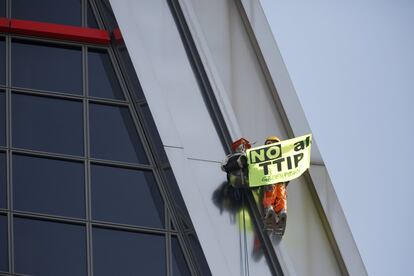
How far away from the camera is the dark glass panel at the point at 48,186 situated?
30.2 m

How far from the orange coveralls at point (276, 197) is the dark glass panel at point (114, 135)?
125 inches

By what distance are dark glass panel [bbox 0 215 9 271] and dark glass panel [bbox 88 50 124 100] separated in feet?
13.3

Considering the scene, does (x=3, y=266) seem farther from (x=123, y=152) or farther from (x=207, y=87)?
(x=207, y=87)

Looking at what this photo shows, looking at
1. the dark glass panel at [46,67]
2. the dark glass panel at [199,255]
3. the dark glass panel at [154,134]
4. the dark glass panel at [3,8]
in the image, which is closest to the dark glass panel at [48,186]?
the dark glass panel at [154,134]

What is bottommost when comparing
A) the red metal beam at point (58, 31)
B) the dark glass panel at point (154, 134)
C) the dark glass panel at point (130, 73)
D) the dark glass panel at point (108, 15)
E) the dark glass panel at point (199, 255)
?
the dark glass panel at point (199, 255)

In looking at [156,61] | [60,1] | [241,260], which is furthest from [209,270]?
[60,1]

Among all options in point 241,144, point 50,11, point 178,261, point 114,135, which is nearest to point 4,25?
point 50,11

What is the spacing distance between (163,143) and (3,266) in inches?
168

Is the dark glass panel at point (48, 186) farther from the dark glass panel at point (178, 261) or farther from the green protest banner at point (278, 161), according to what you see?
the green protest banner at point (278, 161)

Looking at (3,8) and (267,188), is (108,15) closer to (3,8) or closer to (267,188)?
(3,8)

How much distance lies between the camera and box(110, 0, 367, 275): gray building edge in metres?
29.8

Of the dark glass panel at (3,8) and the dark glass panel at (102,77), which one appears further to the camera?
the dark glass panel at (3,8)

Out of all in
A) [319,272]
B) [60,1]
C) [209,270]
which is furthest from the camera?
[60,1]

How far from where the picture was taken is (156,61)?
105ft
